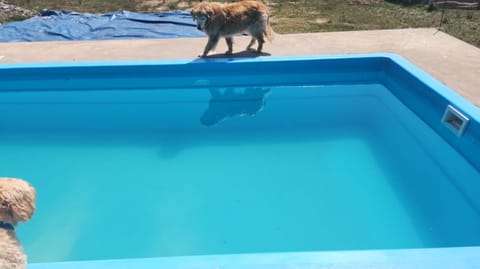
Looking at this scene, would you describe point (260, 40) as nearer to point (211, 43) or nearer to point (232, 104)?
point (211, 43)

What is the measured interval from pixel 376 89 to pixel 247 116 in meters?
2.09

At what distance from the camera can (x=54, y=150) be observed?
190 inches

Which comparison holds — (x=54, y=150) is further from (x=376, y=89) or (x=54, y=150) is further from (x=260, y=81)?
(x=376, y=89)

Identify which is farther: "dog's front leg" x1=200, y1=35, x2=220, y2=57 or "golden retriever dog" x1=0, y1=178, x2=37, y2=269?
"dog's front leg" x1=200, y1=35, x2=220, y2=57

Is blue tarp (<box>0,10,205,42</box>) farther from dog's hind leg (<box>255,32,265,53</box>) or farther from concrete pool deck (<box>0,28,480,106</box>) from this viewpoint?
dog's hind leg (<box>255,32,265,53</box>)

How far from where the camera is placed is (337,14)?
31.5 ft

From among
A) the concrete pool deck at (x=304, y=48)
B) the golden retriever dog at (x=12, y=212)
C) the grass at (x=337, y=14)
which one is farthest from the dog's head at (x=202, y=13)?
the golden retriever dog at (x=12, y=212)

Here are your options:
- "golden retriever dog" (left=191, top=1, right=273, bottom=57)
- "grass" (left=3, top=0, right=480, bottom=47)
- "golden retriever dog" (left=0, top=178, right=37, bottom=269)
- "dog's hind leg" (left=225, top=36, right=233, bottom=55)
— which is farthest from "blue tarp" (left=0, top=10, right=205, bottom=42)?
"golden retriever dog" (left=0, top=178, right=37, bottom=269)

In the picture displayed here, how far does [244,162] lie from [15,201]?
2967 mm

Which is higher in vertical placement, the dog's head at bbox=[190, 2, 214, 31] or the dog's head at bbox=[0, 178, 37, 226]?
the dog's head at bbox=[0, 178, 37, 226]

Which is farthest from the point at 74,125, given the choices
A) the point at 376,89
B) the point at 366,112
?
the point at 376,89

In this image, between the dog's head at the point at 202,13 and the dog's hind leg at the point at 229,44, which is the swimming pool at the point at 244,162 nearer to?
the dog's hind leg at the point at 229,44

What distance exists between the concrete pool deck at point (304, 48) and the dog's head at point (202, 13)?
82 centimetres

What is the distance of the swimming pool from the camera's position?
11.1ft
